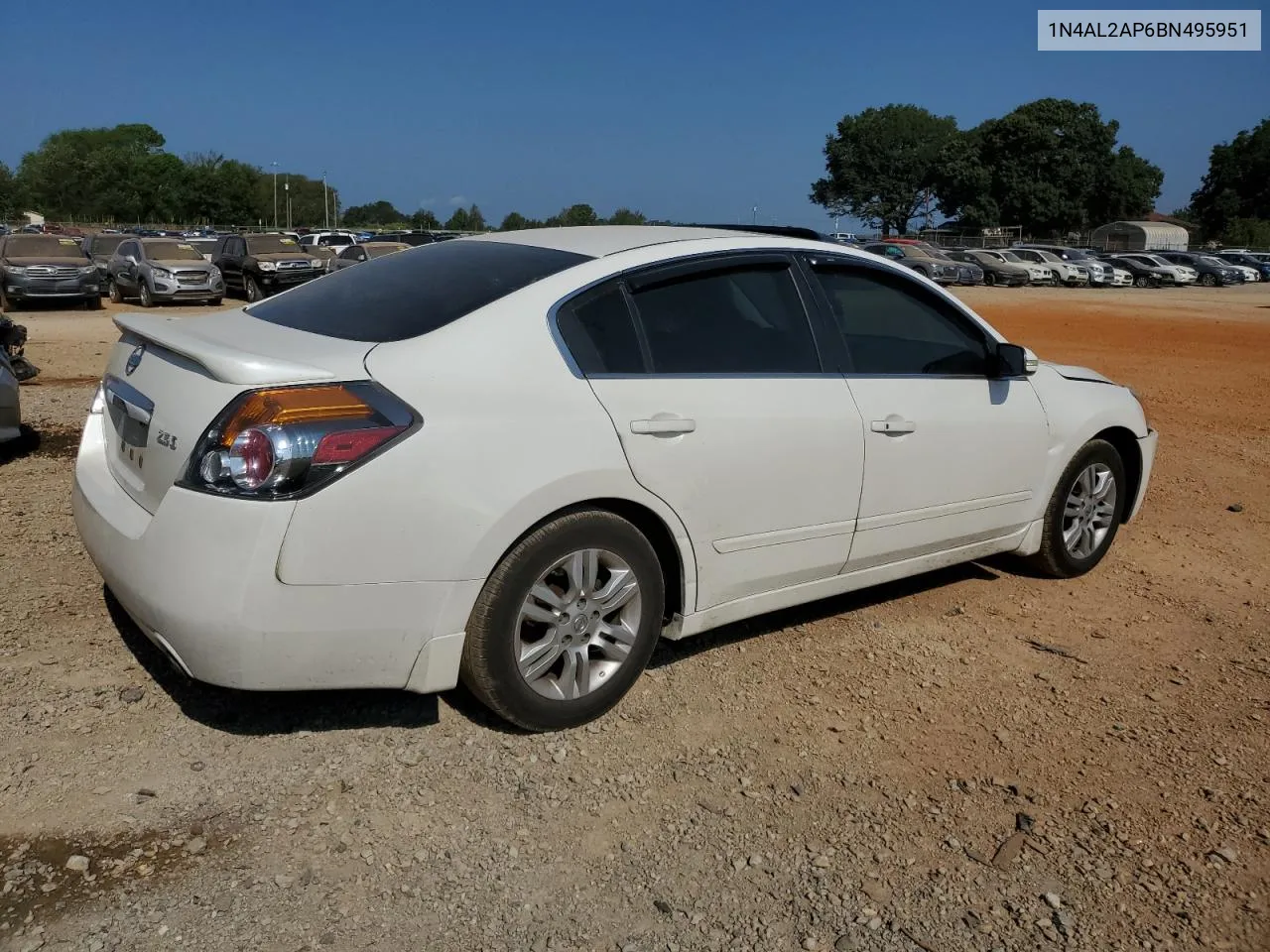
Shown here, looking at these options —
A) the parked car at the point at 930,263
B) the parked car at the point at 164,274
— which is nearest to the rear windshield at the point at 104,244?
the parked car at the point at 164,274

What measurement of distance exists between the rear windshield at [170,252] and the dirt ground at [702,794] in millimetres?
20690

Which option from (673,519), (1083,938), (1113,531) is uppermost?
(673,519)

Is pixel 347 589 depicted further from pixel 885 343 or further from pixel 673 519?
pixel 885 343

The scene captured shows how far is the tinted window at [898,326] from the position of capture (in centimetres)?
446

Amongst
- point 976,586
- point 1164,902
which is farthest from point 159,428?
point 976,586

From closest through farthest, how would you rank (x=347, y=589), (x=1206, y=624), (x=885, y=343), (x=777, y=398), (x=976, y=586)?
(x=347, y=589) → (x=777, y=398) → (x=885, y=343) → (x=1206, y=624) → (x=976, y=586)

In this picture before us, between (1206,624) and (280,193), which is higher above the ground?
(280,193)

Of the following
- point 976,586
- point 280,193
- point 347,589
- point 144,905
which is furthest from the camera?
point 280,193

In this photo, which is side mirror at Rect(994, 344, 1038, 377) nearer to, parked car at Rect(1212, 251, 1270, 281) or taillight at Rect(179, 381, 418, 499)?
taillight at Rect(179, 381, 418, 499)

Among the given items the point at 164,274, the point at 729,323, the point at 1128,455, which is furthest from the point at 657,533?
the point at 164,274

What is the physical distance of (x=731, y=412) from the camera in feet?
12.8

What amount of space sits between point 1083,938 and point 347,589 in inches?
82.8

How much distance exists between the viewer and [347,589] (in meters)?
3.18

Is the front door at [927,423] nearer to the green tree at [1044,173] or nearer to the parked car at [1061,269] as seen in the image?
the parked car at [1061,269]
